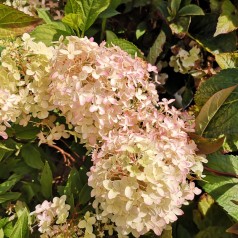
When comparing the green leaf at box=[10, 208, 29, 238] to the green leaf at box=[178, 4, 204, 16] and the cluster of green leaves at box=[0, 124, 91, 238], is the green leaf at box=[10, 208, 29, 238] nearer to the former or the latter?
the cluster of green leaves at box=[0, 124, 91, 238]

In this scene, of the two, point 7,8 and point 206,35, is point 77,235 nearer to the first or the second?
point 7,8

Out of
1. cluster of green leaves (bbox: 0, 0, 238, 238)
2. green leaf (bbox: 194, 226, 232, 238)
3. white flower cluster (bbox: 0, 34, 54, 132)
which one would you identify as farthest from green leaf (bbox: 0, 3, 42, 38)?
green leaf (bbox: 194, 226, 232, 238)

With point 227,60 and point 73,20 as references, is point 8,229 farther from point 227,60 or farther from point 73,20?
point 227,60

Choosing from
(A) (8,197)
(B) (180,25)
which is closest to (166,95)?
(B) (180,25)

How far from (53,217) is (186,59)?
78 centimetres

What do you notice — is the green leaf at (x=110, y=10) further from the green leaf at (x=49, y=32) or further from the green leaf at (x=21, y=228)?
the green leaf at (x=21, y=228)

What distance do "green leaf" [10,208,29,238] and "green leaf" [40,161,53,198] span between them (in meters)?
0.18

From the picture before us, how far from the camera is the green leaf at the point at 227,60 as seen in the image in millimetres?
1612

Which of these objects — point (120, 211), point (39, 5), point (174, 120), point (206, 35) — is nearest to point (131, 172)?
point (120, 211)

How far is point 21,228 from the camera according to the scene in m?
1.30

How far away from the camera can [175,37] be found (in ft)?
6.08

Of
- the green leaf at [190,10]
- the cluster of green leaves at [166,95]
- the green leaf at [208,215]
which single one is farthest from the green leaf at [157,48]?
the green leaf at [208,215]

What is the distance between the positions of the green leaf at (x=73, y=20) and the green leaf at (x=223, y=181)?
61cm

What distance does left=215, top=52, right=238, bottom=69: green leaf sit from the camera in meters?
1.61
